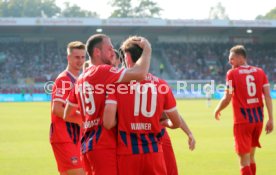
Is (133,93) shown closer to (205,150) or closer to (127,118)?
(127,118)

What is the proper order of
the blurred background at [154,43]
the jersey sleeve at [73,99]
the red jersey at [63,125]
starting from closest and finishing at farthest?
the jersey sleeve at [73,99] → the red jersey at [63,125] → the blurred background at [154,43]

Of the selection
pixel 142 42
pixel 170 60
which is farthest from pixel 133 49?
pixel 170 60

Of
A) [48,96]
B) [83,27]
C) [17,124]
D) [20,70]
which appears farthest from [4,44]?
[17,124]

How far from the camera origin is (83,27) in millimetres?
52531

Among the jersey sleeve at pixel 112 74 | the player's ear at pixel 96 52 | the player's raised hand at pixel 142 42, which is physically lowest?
the jersey sleeve at pixel 112 74

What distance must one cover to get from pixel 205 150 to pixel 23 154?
445 centimetres

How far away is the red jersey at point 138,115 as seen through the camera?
505 cm

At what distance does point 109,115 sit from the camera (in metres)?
4.96

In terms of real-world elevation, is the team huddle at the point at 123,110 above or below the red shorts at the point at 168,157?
above

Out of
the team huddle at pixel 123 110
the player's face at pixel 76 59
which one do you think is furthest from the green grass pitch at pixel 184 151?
the team huddle at pixel 123 110

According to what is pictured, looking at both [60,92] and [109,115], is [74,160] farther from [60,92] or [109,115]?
[109,115]

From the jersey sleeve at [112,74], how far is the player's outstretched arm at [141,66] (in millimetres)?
39

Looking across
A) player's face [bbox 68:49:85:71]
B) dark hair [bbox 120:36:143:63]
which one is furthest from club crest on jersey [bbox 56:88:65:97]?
dark hair [bbox 120:36:143:63]

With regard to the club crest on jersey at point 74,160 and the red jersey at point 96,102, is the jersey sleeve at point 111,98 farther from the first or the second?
the club crest on jersey at point 74,160
